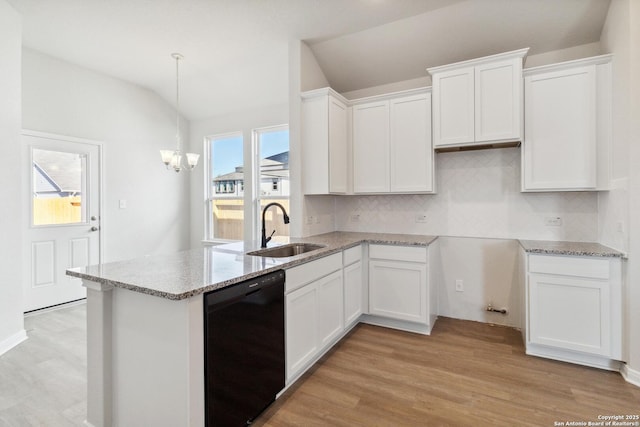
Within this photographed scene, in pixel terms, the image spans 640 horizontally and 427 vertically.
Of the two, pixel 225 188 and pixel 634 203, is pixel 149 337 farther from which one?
pixel 225 188

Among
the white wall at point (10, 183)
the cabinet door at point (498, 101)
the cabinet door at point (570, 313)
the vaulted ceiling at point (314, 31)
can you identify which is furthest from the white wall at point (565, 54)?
the white wall at point (10, 183)

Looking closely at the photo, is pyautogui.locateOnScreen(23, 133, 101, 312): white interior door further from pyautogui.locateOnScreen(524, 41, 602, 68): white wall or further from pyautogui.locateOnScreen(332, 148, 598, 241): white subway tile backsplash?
pyautogui.locateOnScreen(524, 41, 602, 68): white wall

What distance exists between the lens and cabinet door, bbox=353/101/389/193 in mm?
3434

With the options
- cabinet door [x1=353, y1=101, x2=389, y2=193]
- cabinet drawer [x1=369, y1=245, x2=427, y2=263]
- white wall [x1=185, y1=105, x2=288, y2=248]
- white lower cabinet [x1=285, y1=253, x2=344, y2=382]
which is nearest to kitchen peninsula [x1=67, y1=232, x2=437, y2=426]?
white lower cabinet [x1=285, y1=253, x2=344, y2=382]

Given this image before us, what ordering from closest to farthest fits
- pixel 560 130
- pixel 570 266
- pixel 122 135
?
pixel 570 266 < pixel 560 130 < pixel 122 135

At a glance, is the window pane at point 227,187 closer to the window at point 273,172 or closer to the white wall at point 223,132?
the white wall at point 223,132

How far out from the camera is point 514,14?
2766mm

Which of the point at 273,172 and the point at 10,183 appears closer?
the point at 10,183

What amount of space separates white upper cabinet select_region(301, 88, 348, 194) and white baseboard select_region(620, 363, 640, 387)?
2667mm

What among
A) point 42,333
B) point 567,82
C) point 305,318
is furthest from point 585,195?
point 42,333

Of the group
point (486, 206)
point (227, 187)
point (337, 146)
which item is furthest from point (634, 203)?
point (227, 187)

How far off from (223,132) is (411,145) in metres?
3.38

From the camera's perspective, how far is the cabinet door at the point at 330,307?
2.45 m

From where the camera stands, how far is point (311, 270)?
2.29 metres
